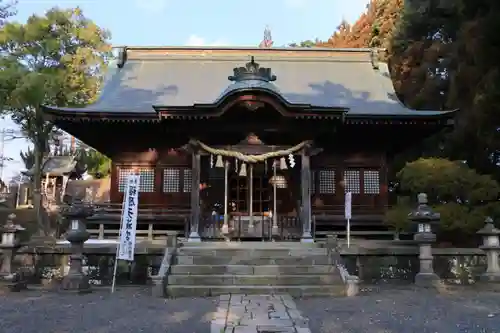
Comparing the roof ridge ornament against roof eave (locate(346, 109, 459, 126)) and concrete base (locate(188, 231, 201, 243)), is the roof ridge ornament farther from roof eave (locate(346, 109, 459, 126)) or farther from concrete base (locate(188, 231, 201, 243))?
concrete base (locate(188, 231, 201, 243))

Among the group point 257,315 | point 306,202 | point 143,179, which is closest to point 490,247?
point 306,202

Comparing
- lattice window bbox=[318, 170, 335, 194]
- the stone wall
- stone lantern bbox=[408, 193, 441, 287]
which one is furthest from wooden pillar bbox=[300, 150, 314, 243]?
stone lantern bbox=[408, 193, 441, 287]

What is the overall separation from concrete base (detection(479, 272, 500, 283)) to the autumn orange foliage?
51.2 feet

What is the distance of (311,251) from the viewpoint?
11125mm

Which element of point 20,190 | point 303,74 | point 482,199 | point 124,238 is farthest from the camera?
point 20,190

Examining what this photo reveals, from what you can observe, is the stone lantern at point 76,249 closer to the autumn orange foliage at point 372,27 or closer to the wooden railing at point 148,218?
the wooden railing at point 148,218

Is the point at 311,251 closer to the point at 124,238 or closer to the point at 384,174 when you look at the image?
the point at 124,238

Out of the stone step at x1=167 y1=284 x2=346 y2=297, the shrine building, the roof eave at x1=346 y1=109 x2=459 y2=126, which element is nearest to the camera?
the stone step at x1=167 y1=284 x2=346 y2=297

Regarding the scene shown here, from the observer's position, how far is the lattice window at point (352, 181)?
1562 cm

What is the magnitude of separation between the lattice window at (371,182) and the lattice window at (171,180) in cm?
677

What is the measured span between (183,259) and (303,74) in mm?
11239

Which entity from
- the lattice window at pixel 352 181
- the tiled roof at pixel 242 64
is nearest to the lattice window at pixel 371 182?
the lattice window at pixel 352 181

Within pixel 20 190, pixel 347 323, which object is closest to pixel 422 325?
pixel 347 323

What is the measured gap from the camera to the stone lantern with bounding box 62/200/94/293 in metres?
10.1
